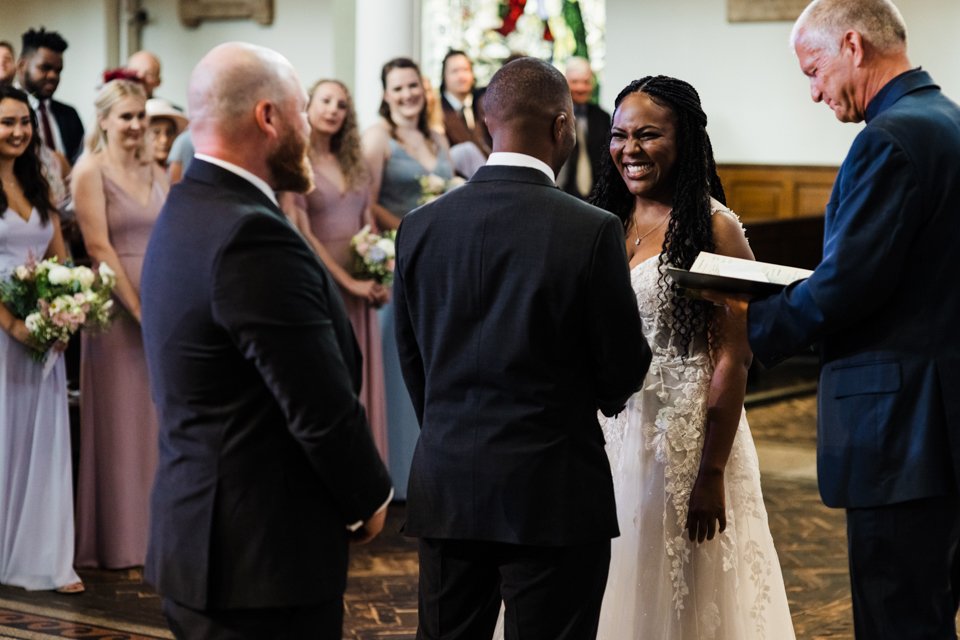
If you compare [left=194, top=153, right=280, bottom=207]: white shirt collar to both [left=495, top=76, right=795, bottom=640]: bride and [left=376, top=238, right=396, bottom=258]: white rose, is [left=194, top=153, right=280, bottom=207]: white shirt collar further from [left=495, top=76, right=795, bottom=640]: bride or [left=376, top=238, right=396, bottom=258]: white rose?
[left=376, top=238, right=396, bottom=258]: white rose

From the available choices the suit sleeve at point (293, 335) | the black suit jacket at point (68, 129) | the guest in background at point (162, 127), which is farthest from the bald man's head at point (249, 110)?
the black suit jacket at point (68, 129)

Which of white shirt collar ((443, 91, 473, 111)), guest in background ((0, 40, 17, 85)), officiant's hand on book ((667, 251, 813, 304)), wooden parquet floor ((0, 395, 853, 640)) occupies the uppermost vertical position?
guest in background ((0, 40, 17, 85))

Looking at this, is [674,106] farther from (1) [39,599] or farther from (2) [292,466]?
(1) [39,599]

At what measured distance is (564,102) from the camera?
291 centimetres

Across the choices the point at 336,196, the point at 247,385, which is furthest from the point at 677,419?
the point at 336,196

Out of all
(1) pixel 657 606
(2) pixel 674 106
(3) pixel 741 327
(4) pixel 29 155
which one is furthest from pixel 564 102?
(4) pixel 29 155

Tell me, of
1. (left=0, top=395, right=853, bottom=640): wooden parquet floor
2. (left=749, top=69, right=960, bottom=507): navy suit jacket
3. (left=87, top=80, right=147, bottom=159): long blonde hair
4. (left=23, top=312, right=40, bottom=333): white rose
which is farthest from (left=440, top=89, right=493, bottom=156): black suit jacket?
(left=749, top=69, right=960, bottom=507): navy suit jacket

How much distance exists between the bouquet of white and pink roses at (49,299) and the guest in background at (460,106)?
3.75 metres

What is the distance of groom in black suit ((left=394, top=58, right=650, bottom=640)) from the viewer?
2.79m

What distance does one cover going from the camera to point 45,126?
816cm

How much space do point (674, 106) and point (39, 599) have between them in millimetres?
3290

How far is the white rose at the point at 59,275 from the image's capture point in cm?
532

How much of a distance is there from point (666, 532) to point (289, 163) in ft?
5.08

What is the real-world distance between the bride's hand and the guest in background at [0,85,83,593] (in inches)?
114
